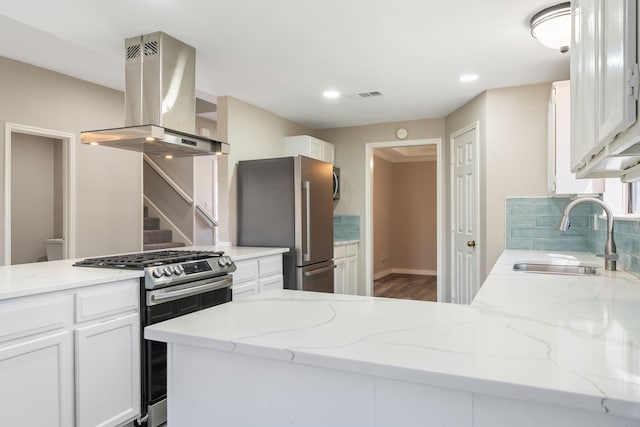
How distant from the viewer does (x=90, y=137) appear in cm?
258

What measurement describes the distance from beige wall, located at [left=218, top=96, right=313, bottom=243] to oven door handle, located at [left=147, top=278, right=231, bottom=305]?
46.4 inches

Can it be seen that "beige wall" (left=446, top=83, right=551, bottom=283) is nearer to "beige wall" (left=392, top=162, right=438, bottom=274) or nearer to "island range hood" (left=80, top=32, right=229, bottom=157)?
"island range hood" (left=80, top=32, right=229, bottom=157)

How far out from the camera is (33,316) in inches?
71.3

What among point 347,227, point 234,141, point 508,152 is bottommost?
point 347,227

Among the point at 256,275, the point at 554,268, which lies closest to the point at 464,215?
the point at 554,268

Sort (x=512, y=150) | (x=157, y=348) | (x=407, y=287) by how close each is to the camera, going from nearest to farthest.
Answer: (x=157, y=348) < (x=512, y=150) < (x=407, y=287)

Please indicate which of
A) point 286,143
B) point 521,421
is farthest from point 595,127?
point 286,143

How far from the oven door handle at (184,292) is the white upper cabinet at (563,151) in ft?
8.28

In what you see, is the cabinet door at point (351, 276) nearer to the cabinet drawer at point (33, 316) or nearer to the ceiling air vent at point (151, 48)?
the ceiling air vent at point (151, 48)

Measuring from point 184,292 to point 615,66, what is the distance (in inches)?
91.4

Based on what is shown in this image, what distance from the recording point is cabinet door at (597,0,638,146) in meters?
0.78

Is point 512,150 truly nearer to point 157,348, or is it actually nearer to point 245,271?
point 245,271

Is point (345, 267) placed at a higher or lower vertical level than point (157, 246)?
lower

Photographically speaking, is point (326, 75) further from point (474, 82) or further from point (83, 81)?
point (83, 81)
